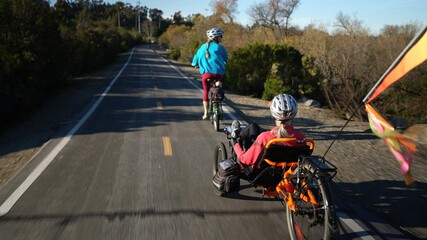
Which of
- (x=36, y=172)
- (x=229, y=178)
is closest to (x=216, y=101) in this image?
(x=36, y=172)

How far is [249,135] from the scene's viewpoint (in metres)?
5.26

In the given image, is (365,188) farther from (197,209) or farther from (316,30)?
(316,30)

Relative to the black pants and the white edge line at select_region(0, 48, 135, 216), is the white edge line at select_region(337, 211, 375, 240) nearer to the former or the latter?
the black pants

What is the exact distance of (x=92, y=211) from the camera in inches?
192

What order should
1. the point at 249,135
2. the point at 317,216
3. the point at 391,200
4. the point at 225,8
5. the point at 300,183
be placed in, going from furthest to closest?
1. the point at 225,8
2. the point at 391,200
3. the point at 249,135
4. the point at 300,183
5. the point at 317,216

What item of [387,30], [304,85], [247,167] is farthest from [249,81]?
[247,167]

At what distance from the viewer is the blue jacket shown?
31.9ft

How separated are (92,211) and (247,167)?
201 centimetres

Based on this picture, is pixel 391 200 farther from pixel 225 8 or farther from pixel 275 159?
pixel 225 8

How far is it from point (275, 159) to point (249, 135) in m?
0.94

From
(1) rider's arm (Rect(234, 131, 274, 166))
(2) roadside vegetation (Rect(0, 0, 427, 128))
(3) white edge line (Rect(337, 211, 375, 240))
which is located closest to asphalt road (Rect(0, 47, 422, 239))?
(3) white edge line (Rect(337, 211, 375, 240))

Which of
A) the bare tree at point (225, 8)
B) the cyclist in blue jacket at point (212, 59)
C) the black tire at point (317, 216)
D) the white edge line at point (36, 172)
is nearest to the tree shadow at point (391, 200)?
the black tire at point (317, 216)

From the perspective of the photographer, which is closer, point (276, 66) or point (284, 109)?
point (284, 109)

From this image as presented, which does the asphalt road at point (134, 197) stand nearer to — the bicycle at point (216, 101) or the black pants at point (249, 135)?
the bicycle at point (216, 101)
